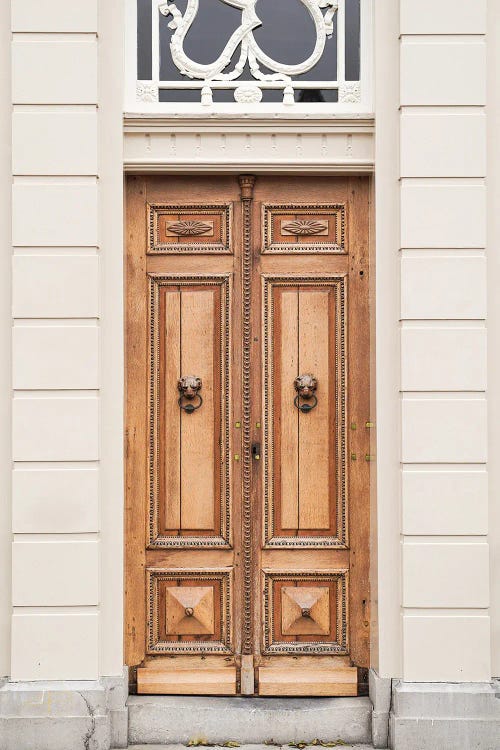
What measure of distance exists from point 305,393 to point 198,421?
2.23 feet

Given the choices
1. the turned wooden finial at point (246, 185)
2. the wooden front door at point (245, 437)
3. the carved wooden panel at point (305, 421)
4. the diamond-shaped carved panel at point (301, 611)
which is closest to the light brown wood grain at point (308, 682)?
the wooden front door at point (245, 437)

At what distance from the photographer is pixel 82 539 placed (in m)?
4.76

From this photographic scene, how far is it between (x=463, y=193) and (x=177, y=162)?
5.54 feet

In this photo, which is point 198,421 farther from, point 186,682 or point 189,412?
point 186,682

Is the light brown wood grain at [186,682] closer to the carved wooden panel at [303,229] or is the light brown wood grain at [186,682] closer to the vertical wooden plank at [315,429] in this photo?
the vertical wooden plank at [315,429]

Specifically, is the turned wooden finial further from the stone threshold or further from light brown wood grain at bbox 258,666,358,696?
the stone threshold

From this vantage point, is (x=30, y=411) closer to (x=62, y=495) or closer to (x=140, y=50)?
(x=62, y=495)

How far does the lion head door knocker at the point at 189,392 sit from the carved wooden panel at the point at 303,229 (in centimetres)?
91

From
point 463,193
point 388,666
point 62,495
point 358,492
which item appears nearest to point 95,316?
point 62,495

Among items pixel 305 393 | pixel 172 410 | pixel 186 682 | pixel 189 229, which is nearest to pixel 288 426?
pixel 305 393

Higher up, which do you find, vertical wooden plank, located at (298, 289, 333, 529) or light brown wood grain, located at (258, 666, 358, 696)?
vertical wooden plank, located at (298, 289, 333, 529)

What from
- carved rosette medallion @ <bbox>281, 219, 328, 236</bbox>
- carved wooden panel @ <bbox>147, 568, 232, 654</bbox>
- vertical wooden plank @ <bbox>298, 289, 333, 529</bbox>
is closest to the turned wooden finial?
carved rosette medallion @ <bbox>281, 219, 328, 236</bbox>

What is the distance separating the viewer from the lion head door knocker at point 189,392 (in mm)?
5082

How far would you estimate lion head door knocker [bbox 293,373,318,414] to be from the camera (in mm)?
5082
